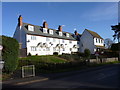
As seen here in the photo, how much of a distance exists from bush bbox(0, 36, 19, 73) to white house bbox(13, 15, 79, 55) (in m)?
18.3

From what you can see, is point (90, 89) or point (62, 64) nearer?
point (90, 89)

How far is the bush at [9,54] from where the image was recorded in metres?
13.5

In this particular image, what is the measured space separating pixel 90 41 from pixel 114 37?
8.35 meters

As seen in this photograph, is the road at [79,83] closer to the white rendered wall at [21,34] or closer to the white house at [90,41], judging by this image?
the white rendered wall at [21,34]

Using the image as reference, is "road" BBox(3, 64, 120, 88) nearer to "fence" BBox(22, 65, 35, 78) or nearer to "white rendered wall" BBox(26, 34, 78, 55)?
"fence" BBox(22, 65, 35, 78)

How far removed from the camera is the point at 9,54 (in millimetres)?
13727

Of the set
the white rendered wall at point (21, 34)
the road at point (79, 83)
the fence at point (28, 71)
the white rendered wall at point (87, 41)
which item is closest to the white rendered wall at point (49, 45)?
the white rendered wall at point (21, 34)

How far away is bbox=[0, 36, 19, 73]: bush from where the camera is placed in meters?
13.5

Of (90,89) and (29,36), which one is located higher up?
(29,36)

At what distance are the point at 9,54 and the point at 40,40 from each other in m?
24.8

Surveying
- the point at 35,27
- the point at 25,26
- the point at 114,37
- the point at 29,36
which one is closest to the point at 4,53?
the point at 29,36

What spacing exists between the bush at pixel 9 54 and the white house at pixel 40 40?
18.3 m

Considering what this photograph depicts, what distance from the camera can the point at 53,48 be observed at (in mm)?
42531

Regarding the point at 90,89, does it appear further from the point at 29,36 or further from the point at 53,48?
the point at 53,48
